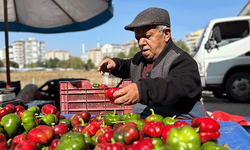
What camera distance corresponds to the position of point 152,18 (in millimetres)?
2049

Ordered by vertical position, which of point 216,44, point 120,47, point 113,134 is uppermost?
point 120,47

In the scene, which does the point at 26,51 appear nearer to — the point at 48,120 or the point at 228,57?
the point at 228,57

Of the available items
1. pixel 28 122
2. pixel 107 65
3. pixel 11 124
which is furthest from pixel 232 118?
pixel 11 124

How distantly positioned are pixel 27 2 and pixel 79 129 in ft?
16.1

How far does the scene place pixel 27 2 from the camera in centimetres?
534

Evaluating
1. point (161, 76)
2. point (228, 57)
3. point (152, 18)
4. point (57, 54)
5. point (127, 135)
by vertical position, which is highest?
point (57, 54)

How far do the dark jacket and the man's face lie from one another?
0.24 feet

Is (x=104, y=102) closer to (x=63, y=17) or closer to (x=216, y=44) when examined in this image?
(x=63, y=17)

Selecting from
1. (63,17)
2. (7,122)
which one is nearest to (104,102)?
(7,122)

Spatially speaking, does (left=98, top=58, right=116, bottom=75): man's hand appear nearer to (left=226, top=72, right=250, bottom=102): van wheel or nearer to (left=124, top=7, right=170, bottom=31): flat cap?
(left=124, top=7, right=170, bottom=31): flat cap

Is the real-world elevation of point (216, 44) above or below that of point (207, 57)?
above

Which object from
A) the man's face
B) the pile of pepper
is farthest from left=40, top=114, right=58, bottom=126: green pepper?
Result: the man's face

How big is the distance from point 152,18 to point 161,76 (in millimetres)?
656

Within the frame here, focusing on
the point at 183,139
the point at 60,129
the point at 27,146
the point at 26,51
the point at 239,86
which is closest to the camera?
the point at 183,139
